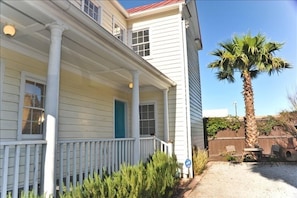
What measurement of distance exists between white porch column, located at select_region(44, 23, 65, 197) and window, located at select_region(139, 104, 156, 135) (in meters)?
6.04

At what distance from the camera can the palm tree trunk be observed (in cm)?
1109

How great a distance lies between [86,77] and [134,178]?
408 centimetres

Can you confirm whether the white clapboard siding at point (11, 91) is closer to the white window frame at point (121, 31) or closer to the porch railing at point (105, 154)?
the porch railing at point (105, 154)

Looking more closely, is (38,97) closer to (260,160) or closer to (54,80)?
(54,80)

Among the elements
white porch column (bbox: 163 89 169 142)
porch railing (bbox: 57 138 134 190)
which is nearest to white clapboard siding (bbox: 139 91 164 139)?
white porch column (bbox: 163 89 169 142)

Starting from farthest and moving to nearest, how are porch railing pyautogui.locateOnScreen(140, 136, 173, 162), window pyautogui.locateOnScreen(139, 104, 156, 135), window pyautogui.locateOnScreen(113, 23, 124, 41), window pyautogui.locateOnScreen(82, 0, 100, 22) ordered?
window pyautogui.locateOnScreen(113, 23, 124, 41), window pyautogui.locateOnScreen(139, 104, 156, 135), window pyautogui.locateOnScreen(82, 0, 100, 22), porch railing pyautogui.locateOnScreen(140, 136, 173, 162)

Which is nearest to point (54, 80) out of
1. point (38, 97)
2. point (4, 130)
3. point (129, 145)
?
point (4, 130)

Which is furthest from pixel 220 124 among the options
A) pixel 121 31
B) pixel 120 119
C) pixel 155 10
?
pixel 121 31

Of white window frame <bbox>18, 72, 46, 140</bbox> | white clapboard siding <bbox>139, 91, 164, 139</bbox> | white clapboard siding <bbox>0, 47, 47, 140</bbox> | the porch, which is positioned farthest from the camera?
white clapboard siding <bbox>139, 91, 164, 139</bbox>

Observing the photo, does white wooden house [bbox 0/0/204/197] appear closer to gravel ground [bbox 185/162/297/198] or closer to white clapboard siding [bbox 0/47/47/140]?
white clapboard siding [bbox 0/47/47/140]

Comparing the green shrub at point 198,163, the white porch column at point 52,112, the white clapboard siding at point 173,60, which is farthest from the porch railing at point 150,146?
the white porch column at point 52,112

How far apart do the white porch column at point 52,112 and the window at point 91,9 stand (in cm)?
464

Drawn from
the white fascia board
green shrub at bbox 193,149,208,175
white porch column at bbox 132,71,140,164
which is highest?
the white fascia board

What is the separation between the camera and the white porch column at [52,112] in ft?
10.5
